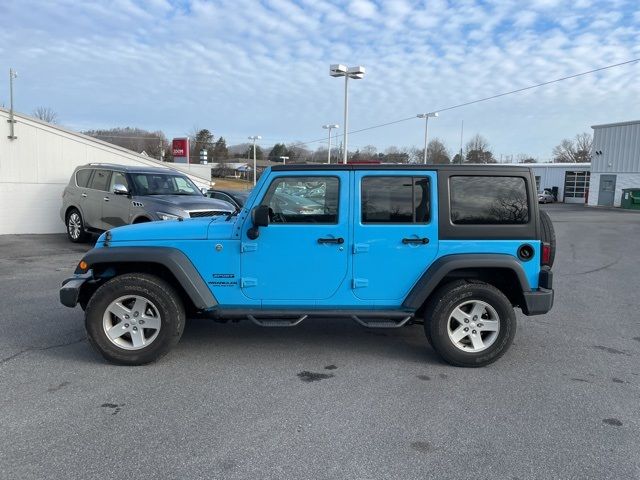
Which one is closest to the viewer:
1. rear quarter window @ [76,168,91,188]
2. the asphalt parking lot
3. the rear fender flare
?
the asphalt parking lot

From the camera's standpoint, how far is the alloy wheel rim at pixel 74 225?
1278 centimetres

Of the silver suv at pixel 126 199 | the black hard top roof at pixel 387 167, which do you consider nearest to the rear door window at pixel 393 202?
the black hard top roof at pixel 387 167

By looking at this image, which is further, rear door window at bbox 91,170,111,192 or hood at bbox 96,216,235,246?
rear door window at bbox 91,170,111,192

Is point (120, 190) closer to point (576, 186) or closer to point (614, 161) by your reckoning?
point (614, 161)

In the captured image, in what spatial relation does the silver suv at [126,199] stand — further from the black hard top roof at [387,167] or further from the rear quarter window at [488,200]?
the rear quarter window at [488,200]

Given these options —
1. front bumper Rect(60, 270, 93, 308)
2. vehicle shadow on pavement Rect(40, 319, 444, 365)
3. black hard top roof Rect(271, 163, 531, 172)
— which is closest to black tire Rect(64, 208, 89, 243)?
vehicle shadow on pavement Rect(40, 319, 444, 365)

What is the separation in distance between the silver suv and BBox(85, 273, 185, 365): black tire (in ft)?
17.9

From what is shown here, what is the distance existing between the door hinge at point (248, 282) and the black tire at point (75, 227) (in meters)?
9.43

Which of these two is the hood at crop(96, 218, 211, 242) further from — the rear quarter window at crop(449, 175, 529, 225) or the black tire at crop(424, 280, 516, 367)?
the rear quarter window at crop(449, 175, 529, 225)

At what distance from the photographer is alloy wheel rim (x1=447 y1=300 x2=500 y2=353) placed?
473 cm

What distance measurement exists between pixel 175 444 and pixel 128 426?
0.46m

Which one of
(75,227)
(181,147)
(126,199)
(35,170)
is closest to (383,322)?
(126,199)

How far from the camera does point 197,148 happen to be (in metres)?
86.4

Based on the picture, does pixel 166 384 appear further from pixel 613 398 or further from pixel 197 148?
pixel 197 148
